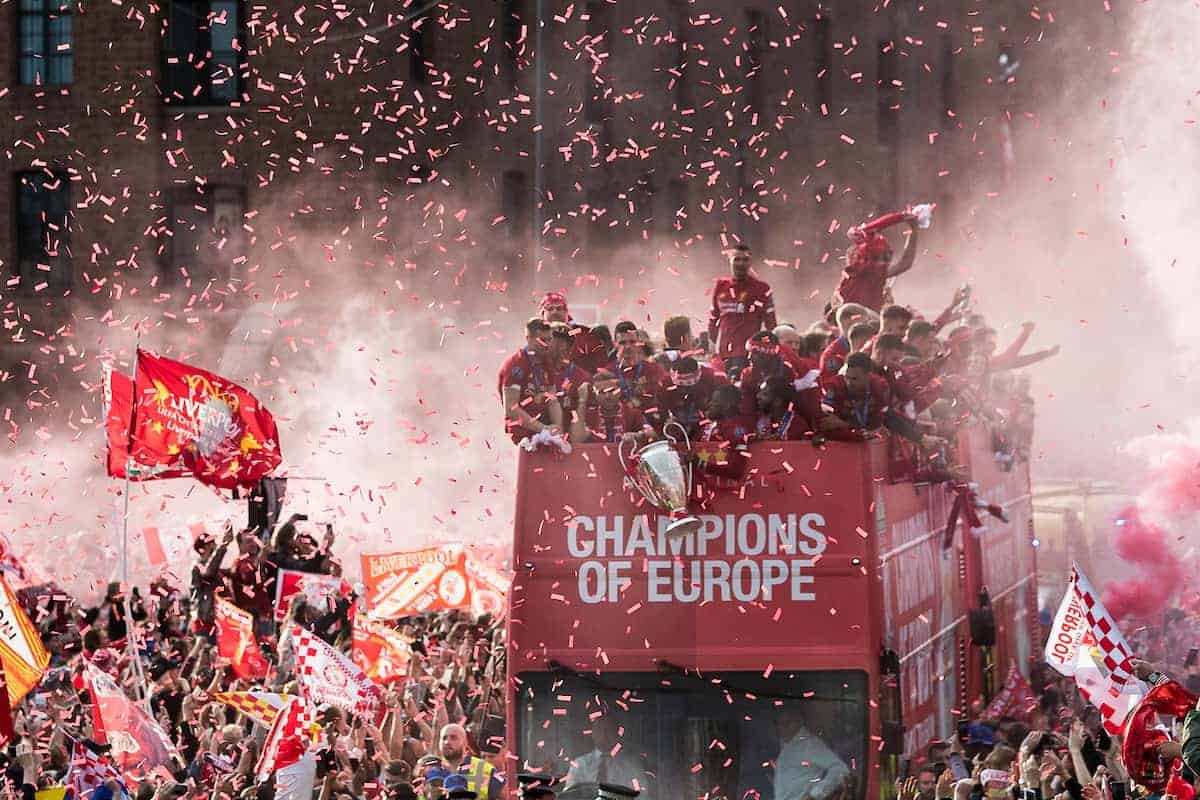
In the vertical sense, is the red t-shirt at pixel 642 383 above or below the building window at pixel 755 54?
below

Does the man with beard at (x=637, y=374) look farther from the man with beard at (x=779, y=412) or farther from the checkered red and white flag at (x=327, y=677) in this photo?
the checkered red and white flag at (x=327, y=677)

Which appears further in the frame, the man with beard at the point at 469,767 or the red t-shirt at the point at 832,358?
the red t-shirt at the point at 832,358

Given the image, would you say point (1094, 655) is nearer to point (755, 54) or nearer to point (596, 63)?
point (596, 63)

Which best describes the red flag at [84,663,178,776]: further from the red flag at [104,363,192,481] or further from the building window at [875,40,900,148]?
the building window at [875,40,900,148]

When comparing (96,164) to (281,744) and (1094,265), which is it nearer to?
(1094,265)

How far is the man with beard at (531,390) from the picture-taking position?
13.3 meters

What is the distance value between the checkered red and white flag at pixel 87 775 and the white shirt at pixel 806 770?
377cm

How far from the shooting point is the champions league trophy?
41.4ft

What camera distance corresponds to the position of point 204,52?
3656 centimetres

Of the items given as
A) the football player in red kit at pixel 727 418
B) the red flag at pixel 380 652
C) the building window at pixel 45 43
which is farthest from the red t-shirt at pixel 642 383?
the building window at pixel 45 43

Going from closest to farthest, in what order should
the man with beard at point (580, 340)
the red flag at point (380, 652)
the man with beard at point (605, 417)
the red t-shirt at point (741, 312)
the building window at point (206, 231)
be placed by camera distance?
1. the man with beard at point (605, 417)
2. the man with beard at point (580, 340)
3. the red t-shirt at point (741, 312)
4. the red flag at point (380, 652)
5. the building window at point (206, 231)

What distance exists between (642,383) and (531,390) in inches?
28.8

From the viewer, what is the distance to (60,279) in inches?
1423

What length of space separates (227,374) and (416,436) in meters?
3.02
